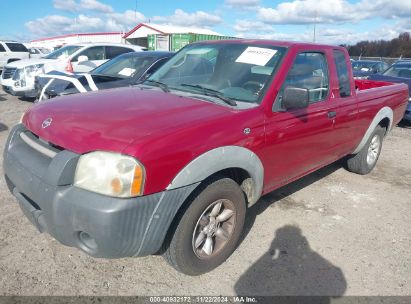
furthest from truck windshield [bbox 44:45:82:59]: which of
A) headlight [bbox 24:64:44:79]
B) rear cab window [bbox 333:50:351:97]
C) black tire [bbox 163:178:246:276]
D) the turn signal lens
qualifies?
the turn signal lens

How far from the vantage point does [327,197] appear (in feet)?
14.7

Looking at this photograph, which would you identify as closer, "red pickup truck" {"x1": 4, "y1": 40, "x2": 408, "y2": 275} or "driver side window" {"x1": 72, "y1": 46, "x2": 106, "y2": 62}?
"red pickup truck" {"x1": 4, "y1": 40, "x2": 408, "y2": 275}

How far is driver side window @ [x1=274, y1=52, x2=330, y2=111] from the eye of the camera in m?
3.30

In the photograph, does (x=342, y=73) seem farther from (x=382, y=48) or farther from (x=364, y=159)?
(x=382, y=48)

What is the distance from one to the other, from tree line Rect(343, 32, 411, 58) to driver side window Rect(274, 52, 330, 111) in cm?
5284

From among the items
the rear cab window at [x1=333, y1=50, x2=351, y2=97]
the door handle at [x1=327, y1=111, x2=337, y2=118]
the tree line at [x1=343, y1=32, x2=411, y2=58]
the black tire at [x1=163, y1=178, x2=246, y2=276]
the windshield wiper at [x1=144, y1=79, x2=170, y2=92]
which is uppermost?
the tree line at [x1=343, y1=32, x2=411, y2=58]

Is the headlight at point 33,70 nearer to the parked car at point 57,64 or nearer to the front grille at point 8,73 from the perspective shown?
the parked car at point 57,64

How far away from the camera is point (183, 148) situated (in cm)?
228

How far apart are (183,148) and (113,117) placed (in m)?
0.59

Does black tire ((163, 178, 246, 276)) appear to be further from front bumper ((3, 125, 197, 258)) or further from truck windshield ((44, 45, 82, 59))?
truck windshield ((44, 45, 82, 59))

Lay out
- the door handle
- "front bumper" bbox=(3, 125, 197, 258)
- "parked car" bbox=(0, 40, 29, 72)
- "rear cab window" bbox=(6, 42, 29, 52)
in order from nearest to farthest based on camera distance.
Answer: "front bumper" bbox=(3, 125, 197, 258), the door handle, "parked car" bbox=(0, 40, 29, 72), "rear cab window" bbox=(6, 42, 29, 52)

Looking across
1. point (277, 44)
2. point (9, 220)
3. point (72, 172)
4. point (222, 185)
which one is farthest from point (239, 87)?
point (9, 220)

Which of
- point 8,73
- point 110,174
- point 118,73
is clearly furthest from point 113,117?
point 8,73

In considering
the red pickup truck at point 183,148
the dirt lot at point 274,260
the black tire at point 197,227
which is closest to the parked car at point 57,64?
the dirt lot at point 274,260
